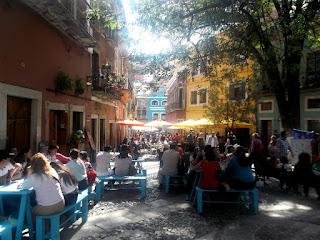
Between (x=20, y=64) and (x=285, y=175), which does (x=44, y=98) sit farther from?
(x=285, y=175)

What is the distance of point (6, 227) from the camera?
10.0ft

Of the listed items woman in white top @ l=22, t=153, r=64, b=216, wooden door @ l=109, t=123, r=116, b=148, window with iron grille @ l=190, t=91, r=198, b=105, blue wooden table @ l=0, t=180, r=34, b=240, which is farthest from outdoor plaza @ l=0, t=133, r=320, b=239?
window with iron grille @ l=190, t=91, r=198, b=105

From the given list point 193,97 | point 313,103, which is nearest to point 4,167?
point 313,103

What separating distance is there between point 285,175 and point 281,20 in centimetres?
459

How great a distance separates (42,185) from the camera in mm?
3506

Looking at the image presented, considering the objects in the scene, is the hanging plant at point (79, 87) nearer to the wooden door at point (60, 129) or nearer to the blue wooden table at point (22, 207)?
the wooden door at point (60, 129)

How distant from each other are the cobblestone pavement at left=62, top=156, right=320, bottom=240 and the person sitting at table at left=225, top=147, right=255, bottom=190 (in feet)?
1.81

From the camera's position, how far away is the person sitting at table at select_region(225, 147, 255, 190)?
5.27m

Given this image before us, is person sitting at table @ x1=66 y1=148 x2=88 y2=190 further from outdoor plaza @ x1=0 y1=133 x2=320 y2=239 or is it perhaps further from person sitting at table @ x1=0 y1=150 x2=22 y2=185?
person sitting at table @ x1=0 y1=150 x2=22 y2=185

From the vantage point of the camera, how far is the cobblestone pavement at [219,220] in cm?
413

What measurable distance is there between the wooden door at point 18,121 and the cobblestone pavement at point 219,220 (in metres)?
2.78

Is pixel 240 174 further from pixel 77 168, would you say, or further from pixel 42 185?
pixel 42 185

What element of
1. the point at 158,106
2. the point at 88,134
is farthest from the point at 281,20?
the point at 158,106

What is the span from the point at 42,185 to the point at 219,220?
313 cm
